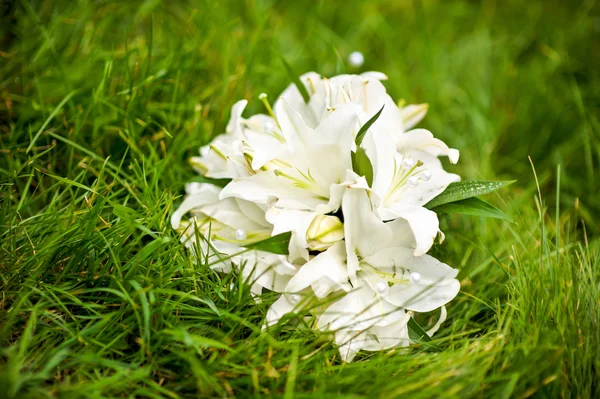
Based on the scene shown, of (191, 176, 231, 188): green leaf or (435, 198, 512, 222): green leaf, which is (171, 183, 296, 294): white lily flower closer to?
(191, 176, 231, 188): green leaf

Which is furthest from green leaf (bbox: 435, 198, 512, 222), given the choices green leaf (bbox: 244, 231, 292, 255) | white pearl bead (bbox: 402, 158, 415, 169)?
green leaf (bbox: 244, 231, 292, 255)

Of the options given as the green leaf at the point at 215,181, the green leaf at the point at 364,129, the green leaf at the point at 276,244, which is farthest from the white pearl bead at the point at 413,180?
the green leaf at the point at 215,181

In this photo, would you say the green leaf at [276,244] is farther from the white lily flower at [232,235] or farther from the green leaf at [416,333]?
the green leaf at [416,333]

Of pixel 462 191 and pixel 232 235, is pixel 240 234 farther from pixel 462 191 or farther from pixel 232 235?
pixel 462 191

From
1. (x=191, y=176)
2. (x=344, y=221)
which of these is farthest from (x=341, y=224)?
(x=191, y=176)

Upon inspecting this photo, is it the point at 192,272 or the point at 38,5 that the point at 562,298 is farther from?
the point at 38,5
